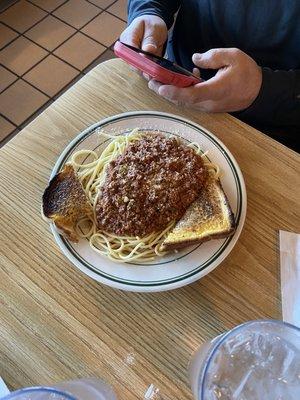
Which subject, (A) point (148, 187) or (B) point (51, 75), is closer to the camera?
(A) point (148, 187)

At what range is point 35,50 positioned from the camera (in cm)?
230

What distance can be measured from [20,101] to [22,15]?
23.7 inches

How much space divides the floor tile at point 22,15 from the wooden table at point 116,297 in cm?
164

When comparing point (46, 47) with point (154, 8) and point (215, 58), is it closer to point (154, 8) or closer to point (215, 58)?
point (154, 8)

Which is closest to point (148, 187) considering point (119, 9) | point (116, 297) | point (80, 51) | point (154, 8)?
point (116, 297)

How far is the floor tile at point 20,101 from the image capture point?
6.88 feet

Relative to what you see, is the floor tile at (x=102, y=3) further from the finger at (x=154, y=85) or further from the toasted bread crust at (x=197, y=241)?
the toasted bread crust at (x=197, y=241)

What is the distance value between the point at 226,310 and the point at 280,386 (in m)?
0.21

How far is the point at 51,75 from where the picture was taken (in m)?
2.22

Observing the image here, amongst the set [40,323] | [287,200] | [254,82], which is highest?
[254,82]

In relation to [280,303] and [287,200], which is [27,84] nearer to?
[287,200]

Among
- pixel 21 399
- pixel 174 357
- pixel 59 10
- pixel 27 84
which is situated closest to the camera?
pixel 21 399

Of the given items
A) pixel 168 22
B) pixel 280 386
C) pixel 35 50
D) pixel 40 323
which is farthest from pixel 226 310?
pixel 35 50

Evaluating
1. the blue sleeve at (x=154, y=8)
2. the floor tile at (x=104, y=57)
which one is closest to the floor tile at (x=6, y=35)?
the floor tile at (x=104, y=57)
